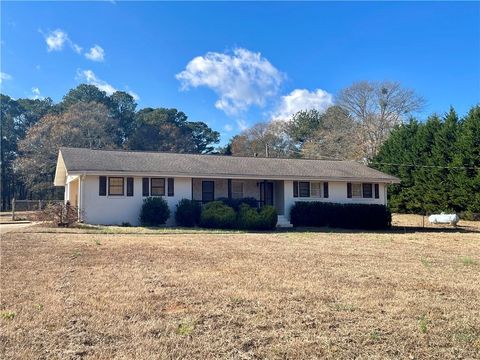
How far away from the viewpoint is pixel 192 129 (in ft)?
166

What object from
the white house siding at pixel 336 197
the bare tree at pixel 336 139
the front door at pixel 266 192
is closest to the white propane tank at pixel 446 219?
the white house siding at pixel 336 197

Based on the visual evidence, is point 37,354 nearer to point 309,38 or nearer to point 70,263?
point 70,263

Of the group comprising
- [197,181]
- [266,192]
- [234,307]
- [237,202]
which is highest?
[197,181]

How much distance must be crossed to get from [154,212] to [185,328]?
48.8 feet

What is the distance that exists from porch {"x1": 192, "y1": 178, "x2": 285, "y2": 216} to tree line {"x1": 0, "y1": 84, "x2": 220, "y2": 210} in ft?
65.8

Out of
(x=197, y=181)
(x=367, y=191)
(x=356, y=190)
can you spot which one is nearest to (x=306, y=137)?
(x=367, y=191)

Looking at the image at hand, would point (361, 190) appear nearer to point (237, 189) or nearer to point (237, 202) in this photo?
point (237, 189)

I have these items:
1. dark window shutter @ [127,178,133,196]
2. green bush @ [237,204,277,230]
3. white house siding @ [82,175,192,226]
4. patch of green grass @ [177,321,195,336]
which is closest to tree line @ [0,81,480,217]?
green bush @ [237,204,277,230]

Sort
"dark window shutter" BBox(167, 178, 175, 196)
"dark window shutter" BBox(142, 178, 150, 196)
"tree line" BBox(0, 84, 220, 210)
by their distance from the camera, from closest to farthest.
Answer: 1. "dark window shutter" BBox(142, 178, 150, 196)
2. "dark window shutter" BBox(167, 178, 175, 196)
3. "tree line" BBox(0, 84, 220, 210)

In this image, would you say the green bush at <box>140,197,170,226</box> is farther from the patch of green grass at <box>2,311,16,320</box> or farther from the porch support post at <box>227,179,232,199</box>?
the patch of green grass at <box>2,311,16,320</box>

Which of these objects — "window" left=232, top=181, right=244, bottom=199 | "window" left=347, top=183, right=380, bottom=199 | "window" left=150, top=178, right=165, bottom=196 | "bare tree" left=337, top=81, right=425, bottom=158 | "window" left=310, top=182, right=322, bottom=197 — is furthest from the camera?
"bare tree" left=337, top=81, right=425, bottom=158

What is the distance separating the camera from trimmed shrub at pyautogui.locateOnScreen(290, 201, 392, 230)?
20.9 meters

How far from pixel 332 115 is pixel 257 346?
40.0 m

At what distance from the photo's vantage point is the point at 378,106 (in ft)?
130
